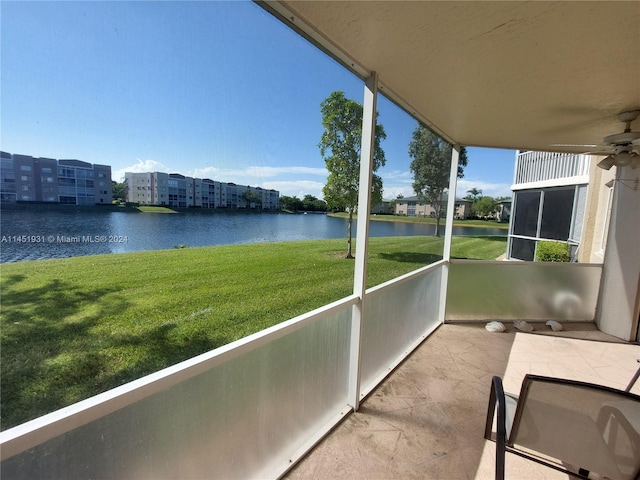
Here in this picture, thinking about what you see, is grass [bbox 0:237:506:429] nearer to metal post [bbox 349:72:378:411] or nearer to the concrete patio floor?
metal post [bbox 349:72:378:411]

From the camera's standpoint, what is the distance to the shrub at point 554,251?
239 inches

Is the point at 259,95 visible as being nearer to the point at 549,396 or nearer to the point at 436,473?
the point at 549,396

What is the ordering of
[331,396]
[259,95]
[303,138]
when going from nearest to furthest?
1. [259,95]
2. [331,396]
3. [303,138]

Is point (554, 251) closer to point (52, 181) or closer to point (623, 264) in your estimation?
point (623, 264)

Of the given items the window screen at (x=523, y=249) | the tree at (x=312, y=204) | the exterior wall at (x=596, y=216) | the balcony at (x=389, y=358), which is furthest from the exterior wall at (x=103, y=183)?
the window screen at (x=523, y=249)

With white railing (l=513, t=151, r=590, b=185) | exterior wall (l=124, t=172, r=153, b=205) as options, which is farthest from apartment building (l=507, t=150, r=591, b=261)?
exterior wall (l=124, t=172, r=153, b=205)

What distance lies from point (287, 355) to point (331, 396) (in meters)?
0.66

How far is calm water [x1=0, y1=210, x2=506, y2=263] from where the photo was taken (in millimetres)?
922

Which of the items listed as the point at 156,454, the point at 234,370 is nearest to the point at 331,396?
the point at 234,370

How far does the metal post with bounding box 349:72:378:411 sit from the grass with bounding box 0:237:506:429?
0.86 meters

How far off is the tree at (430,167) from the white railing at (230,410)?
1.70 meters

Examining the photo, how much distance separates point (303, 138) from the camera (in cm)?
232

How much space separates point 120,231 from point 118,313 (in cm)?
65

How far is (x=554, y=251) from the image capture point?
6.14m
